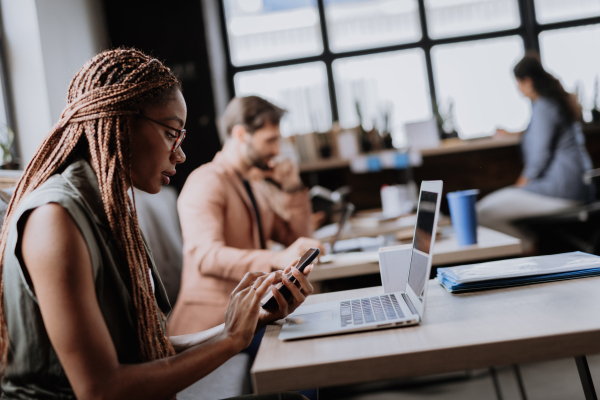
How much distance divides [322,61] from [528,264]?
145 inches

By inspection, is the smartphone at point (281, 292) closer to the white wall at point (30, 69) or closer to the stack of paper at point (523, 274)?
the stack of paper at point (523, 274)

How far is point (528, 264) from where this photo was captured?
1.21 m

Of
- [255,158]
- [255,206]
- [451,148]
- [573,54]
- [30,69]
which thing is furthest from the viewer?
[573,54]

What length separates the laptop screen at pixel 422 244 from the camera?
3.17 ft

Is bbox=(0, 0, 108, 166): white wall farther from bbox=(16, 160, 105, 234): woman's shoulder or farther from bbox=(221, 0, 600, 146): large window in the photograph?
bbox=(16, 160, 105, 234): woman's shoulder

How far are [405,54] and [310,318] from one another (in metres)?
3.96

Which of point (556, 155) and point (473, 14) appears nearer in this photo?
point (556, 155)

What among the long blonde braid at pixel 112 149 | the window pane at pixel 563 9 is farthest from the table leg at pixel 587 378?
the window pane at pixel 563 9

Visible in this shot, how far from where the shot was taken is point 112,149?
962 millimetres

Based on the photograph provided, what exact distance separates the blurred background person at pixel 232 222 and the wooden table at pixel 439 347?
68 cm

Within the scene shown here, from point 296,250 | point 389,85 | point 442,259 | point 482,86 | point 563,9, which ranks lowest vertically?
point 442,259

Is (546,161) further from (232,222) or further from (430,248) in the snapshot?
(430,248)

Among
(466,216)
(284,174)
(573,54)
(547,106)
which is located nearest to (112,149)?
(466,216)

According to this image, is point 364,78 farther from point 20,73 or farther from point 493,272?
point 493,272
